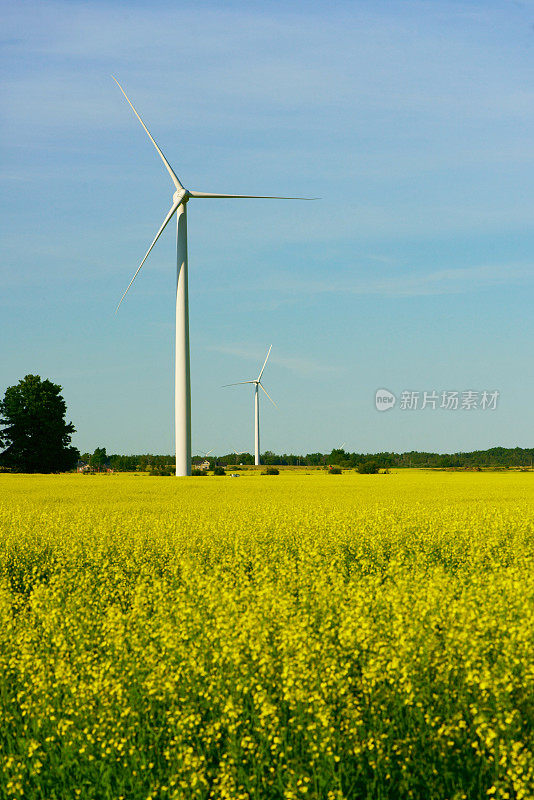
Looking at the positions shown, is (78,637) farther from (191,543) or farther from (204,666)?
(191,543)

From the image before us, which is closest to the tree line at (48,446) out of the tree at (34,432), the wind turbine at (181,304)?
the tree at (34,432)

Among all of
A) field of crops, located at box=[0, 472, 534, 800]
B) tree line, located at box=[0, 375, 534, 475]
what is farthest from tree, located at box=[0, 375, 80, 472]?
field of crops, located at box=[0, 472, 534, 800]

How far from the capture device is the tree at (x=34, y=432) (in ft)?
295

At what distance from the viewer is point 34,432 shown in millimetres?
91438

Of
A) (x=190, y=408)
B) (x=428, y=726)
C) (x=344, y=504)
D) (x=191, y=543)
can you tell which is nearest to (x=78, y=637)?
(x=428, y=726)

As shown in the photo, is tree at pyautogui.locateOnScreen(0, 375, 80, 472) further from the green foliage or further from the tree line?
the green foliage

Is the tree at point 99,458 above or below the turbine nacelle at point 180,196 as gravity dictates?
below

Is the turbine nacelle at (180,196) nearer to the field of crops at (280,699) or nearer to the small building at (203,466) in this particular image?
the small building at (203,466)

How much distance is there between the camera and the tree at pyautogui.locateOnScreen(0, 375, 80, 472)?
90062 millimetres

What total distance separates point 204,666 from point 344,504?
2096 cm

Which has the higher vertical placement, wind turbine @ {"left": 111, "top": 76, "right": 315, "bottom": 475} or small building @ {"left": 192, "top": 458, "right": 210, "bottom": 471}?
wind turbine @ {"left": 111, "top": 76, "right": 315, "bottom": 475}

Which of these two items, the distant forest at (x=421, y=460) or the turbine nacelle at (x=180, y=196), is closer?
the turbine nacelle at (x=180, y=196)

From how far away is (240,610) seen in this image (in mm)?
8828

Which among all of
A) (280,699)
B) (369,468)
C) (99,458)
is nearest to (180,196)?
(369,468)
